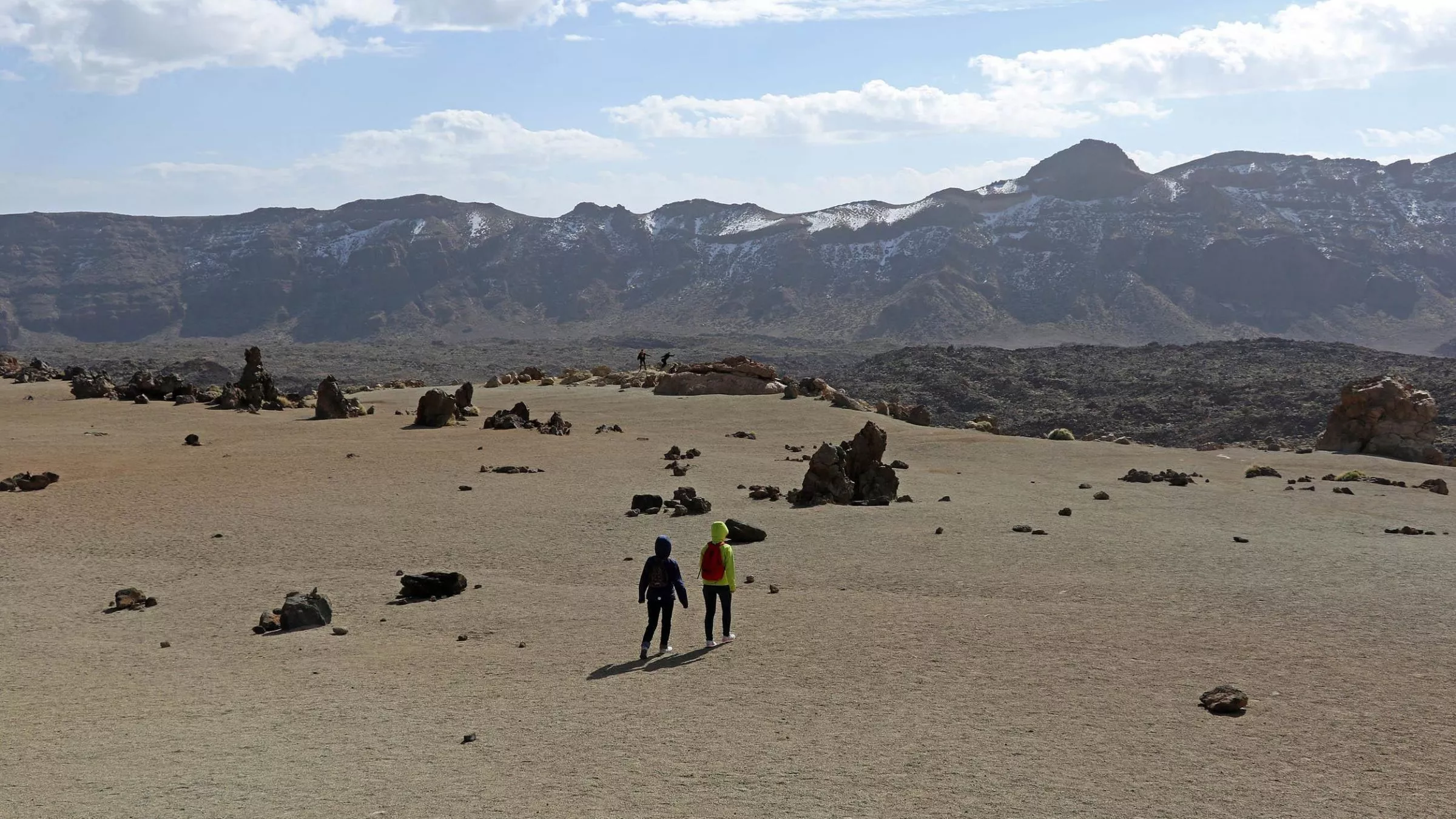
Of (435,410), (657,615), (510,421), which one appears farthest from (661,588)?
(435,410)

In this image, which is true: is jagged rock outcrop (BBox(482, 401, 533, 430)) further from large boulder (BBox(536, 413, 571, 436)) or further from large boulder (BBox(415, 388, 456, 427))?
large boulder (BBox(415, 388, 456, 427))

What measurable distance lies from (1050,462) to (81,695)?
2372 centimetres

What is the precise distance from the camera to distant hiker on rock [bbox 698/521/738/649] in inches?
506

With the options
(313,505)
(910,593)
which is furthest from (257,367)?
(910,593)

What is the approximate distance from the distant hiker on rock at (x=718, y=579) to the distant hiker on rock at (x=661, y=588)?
1.47 ft

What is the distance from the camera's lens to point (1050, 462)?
30688 mm

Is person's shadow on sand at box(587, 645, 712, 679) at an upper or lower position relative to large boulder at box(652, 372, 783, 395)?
lower

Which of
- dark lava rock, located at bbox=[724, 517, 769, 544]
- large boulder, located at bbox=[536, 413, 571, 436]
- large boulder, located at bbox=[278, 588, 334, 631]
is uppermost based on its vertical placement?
large boulder, located at bbox=[536, 413, 571, 436]

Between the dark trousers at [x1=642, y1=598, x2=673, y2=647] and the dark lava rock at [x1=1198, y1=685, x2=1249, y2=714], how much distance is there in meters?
4.93

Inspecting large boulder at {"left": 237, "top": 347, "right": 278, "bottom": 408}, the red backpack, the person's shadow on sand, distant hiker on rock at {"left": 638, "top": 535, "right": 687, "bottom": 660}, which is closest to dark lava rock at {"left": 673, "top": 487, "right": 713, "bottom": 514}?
the red backpack

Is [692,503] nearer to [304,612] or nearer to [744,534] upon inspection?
[744,534]

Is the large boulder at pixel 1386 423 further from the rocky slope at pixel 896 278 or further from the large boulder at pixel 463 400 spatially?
the rocky slope at pixel 896 278

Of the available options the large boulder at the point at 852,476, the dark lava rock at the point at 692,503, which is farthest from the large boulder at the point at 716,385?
the dark lava rock at the point at 692,503

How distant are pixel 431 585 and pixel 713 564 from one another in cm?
432
